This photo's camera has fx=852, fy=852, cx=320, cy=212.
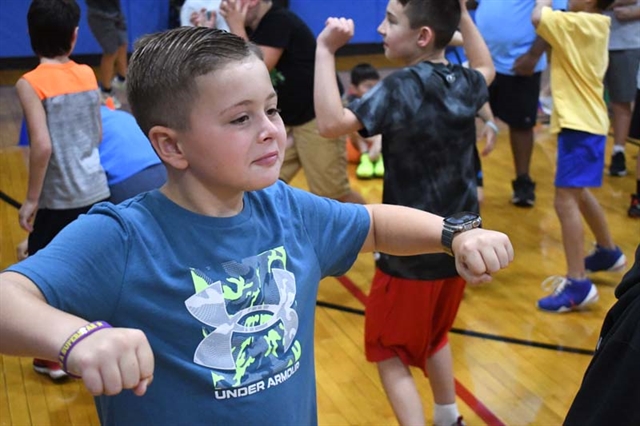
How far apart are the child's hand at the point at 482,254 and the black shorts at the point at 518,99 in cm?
416

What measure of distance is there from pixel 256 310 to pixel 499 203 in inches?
168

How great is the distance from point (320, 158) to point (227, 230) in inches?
122

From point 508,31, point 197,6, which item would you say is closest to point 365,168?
point 508,31

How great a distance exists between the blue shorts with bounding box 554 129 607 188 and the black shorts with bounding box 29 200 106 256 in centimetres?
218

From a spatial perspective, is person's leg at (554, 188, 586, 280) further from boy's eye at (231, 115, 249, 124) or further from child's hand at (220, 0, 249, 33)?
boy's eye at (231, 115, 249, 124)

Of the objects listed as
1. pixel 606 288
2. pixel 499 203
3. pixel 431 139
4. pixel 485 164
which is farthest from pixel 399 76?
pixel 485 164

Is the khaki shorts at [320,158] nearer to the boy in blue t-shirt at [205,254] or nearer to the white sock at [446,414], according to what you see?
the white sock at [446,414]

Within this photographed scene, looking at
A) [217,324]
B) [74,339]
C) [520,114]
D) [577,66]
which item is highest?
[74,339]

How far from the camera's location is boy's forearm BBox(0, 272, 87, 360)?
1173mm

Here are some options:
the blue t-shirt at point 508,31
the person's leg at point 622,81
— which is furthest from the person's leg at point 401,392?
the person's leg at point 622,81

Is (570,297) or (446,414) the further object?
(570,297)

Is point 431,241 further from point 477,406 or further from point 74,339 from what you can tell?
point 477,406

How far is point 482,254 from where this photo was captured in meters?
1.47

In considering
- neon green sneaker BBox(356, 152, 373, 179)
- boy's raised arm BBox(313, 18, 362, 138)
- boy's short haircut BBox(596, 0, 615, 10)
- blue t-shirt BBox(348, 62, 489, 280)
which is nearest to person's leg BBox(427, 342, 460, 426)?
blue t-shirt BBox(348, 62, 489, 280)
